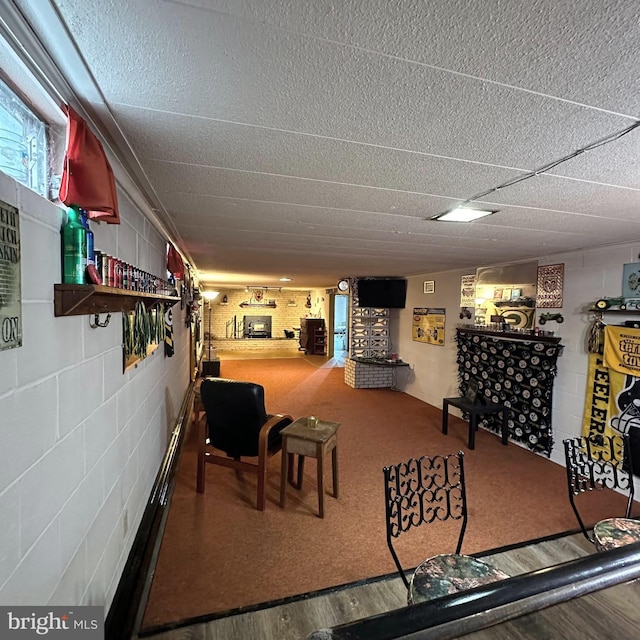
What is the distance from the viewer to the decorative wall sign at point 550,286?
3574 mm

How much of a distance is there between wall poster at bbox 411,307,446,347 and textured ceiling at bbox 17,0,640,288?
3575 mm

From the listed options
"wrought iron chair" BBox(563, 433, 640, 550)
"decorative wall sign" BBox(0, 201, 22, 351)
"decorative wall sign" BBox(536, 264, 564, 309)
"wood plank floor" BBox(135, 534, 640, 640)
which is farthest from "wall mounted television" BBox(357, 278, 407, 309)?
"decorative wall sign" BBox(0, 201, 22, 351)

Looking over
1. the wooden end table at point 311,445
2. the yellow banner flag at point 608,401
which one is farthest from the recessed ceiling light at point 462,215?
the yellow banner flag at point 608,401

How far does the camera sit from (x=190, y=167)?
1472 mm

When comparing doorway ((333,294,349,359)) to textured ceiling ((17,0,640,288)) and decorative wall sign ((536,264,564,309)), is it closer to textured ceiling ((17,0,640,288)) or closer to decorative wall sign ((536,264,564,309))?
decorative wall sign ((536,264,564,309))

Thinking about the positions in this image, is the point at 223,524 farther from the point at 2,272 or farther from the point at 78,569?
the point at 2,272

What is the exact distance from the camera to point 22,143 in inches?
37.9

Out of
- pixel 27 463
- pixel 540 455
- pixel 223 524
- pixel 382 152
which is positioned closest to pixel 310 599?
pixel 223 524

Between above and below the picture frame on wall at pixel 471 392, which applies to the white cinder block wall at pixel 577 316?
above

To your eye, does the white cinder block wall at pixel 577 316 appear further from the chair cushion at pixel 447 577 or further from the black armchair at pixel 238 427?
the black armchair at pixel 238 427

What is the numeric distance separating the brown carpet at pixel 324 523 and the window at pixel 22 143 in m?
2.01

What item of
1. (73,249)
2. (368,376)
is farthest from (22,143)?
(368,376)

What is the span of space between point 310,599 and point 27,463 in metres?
1.62

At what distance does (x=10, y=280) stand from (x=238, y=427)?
212 centimetres
